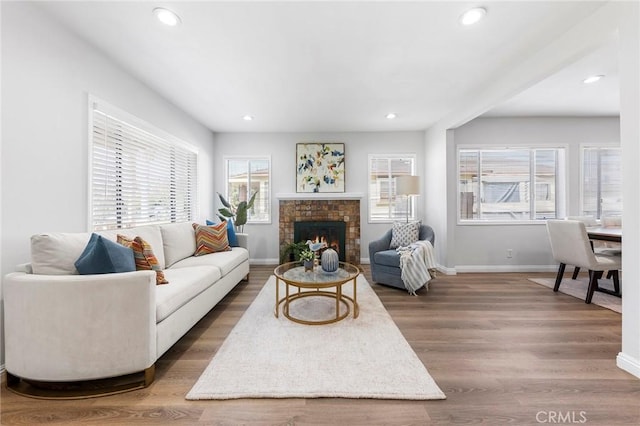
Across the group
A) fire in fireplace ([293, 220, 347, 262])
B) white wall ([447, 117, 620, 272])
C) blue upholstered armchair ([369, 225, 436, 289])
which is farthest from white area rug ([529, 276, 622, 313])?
fire in fireplace ([293, 220, 347, 262])

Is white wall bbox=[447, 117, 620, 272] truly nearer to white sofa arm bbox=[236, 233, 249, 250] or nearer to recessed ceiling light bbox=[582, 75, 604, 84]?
recessed ceiling light bbox=[582, 75, 604, 84]

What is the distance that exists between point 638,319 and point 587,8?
A: 85.9 inches

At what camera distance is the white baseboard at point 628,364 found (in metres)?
1.69

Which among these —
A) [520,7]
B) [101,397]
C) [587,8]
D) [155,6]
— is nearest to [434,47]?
[520,7]

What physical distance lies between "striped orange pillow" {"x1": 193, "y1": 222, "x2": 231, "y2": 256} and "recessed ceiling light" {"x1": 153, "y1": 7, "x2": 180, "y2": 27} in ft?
7.61

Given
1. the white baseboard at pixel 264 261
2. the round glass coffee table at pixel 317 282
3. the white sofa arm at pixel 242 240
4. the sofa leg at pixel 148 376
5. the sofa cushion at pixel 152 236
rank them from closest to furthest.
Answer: the sofa leg at pixel 148 376 → the round glass coffee table at pixel 317 282 → the sofa cushion at pixel 152 236 → the white sofa arm at pixel 242 240 → the white baseboard at pixel 264 261

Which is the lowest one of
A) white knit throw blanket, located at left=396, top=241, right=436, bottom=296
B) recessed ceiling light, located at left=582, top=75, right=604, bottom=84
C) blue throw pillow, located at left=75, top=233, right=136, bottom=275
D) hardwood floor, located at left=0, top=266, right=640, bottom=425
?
hardwood floor, located at left=0, top=266, right=640, bottom=425

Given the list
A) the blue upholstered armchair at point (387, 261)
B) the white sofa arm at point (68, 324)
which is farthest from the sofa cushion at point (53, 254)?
the blue upholstered armchair at point (387, 261)

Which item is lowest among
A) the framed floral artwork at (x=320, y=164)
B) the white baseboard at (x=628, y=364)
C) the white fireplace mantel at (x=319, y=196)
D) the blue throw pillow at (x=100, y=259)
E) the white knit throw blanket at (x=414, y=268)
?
the white baseboard at (x=628, y=364)

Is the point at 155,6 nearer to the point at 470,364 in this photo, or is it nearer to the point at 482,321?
the point at 470,364

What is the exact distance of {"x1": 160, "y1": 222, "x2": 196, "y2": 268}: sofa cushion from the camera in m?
2.95

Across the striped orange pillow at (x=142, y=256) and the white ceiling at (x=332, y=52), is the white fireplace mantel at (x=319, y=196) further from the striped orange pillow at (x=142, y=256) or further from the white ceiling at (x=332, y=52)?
the striped orange pillow at (x=142, y=256)

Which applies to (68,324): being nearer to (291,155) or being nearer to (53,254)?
(53,254)

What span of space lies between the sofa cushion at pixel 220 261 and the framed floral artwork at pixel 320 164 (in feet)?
6.71
